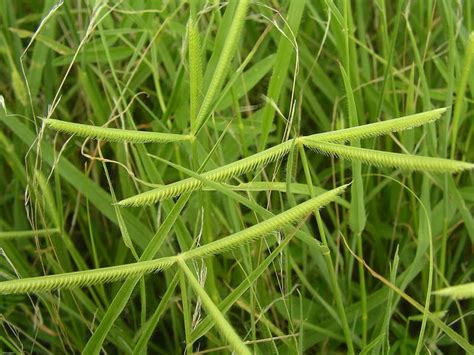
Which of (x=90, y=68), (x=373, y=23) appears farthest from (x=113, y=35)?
(x=373, y=23)

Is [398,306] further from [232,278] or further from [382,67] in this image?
[382,67]

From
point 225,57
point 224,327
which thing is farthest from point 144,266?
point 225,57

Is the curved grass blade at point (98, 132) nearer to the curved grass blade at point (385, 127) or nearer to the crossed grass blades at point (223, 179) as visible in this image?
the crossed grass blades at point (223, 179)

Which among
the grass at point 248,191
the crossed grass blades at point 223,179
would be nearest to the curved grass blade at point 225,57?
the crossed grass blades at point 223,179

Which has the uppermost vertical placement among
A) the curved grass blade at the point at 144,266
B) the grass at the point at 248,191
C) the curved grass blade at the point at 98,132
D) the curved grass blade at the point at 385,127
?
the curved grass blade at the point at 98,132

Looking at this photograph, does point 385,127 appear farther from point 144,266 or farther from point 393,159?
point 144,266

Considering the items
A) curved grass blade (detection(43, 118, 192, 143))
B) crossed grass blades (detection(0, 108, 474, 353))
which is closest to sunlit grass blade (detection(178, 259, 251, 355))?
crossed grass blades (detection(0, 108, 474, 353))
